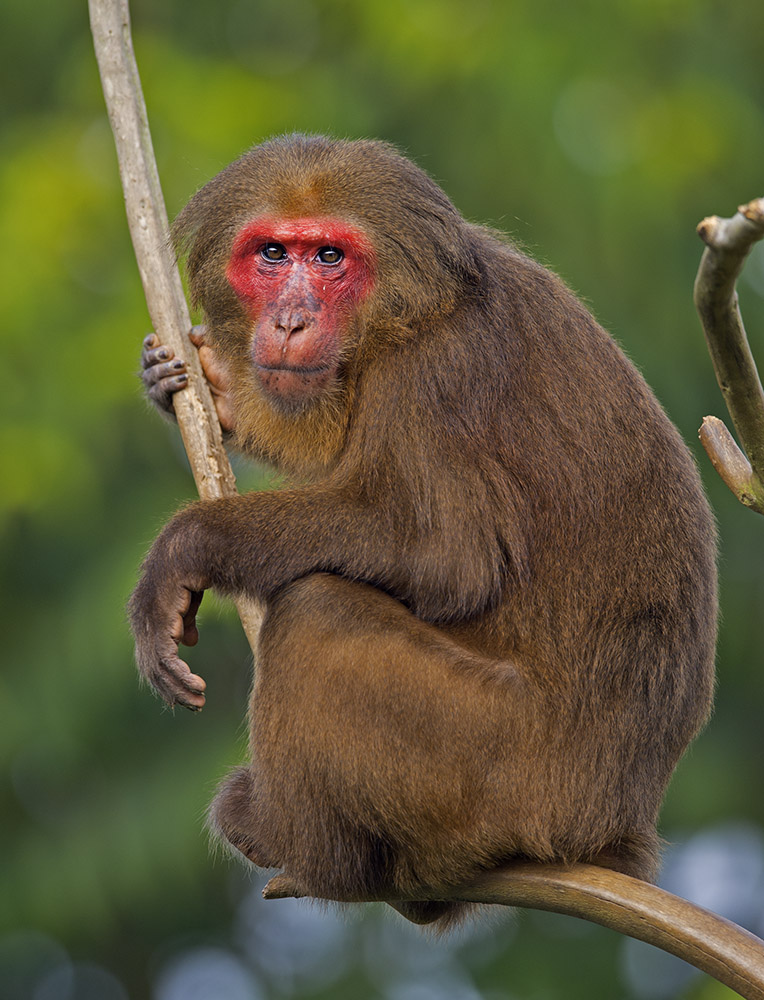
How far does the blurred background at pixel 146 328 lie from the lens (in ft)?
46.5

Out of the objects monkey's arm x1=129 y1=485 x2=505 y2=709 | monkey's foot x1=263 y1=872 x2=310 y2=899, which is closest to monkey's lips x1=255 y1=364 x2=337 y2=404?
monkey's arm x1=129 y1=485 x2=505 y2=709

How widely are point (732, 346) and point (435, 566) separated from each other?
6.78 ft

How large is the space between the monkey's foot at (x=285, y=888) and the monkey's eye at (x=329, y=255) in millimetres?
2676

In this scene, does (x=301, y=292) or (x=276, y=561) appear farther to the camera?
(x=301, y=292)

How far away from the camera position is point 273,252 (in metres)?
6.20

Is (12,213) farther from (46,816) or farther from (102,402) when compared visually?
(46,816)

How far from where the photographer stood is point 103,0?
21.5 ft

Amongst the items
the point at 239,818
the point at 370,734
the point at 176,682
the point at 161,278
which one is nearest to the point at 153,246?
the point at 161,278

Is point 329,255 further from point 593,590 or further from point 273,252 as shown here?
point 593,590

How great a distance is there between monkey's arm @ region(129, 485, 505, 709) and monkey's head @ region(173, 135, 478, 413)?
54 cm

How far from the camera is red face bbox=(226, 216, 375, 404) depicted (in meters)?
5.97

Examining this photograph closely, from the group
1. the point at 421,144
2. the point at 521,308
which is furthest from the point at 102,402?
the point at 521,308

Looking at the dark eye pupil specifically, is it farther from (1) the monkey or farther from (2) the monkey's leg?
(2) the monkey's leg

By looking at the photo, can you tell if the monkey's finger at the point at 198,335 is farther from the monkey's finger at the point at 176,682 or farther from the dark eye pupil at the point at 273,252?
the monkey's finger at the point at 176,682
